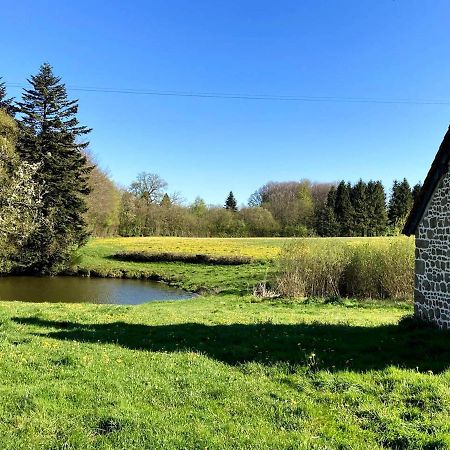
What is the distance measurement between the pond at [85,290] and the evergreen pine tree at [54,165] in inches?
99.7

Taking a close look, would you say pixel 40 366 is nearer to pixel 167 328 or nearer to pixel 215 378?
pixel 215 378

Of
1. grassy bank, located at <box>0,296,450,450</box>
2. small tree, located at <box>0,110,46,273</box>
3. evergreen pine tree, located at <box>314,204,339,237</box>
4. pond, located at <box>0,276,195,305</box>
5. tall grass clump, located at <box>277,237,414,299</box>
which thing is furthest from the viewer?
evergreen pine tree, located at <box>314,204,339,237</box>

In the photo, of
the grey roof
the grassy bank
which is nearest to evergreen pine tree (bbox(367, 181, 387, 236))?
the grey roof

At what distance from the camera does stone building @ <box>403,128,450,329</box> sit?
10289 mm

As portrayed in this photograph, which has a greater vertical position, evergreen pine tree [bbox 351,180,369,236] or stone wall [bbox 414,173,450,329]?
evergreen pine tree [bbox 351,180,369,236]

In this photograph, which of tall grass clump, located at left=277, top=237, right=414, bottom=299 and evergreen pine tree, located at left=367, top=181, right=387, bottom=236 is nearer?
tall grass clump, located at left=277, top=237, right=414, bottom=299

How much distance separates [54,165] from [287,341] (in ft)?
104

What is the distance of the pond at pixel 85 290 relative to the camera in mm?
27453

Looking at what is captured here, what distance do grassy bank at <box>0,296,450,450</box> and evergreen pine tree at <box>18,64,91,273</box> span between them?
2727 cm

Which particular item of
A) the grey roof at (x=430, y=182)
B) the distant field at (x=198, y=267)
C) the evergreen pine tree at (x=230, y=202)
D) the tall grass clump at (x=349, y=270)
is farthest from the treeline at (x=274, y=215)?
the grey roof at (x=430, y=182)

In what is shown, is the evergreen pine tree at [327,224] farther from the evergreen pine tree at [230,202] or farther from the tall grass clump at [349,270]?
the tall grass clump at [349,270]

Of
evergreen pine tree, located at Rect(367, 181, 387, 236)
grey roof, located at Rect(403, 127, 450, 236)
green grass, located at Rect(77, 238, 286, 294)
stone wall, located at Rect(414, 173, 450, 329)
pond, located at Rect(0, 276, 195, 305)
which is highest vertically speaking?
evergreen pine tree, located at Rect(367, 181, 387, 236)

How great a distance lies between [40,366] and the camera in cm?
698

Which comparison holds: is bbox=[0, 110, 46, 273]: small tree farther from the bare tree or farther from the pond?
the bare tree
